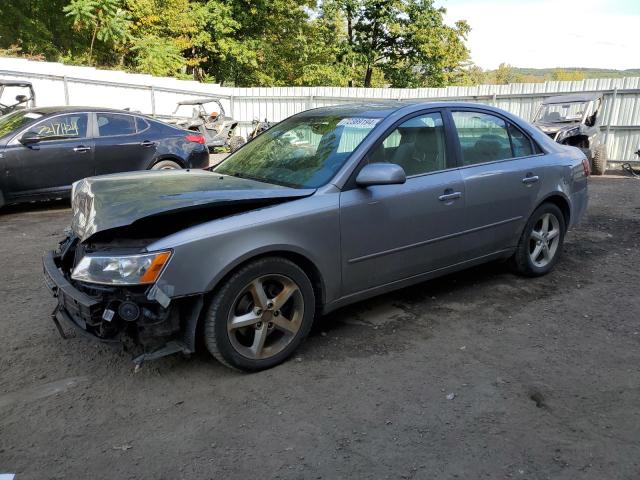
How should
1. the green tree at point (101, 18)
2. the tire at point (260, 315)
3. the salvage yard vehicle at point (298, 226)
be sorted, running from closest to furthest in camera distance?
1. the salvage yard vehicle at point (298, 226)
2. the tire at point (260, 315)
3. the green tree at point (101, 18)

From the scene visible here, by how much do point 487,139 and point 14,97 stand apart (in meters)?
12.7

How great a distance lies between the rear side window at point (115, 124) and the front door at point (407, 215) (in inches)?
224

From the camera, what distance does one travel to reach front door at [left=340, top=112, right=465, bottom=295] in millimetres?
3604

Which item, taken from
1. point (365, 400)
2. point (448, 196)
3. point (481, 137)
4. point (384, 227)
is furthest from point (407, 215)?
point (365, 400)

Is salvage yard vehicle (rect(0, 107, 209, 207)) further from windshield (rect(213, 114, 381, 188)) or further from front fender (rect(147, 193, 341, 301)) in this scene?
front fender (rect(147, 193, 341, 301))

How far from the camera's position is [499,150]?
4.62 m

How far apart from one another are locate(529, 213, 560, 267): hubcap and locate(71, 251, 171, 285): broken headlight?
3.48 meters

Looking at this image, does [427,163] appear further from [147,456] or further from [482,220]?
[147,456]

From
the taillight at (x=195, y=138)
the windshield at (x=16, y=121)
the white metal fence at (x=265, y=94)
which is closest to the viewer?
the windshield at (x=16, y=121)

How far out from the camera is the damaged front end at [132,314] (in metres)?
2.87

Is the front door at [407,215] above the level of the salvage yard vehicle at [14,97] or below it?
below

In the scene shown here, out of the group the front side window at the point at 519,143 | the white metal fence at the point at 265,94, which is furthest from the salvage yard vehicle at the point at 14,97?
the front side window at the point at 519,143

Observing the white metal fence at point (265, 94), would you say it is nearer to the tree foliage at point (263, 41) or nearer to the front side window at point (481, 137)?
the tree foliage at point (263, 41)

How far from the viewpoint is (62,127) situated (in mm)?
7730
